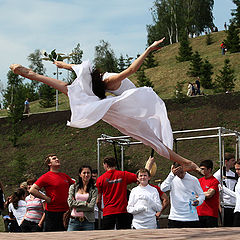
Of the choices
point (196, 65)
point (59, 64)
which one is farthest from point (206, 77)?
point (59, 64)

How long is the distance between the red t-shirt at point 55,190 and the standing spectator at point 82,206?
0.15m

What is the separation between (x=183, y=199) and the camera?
22.6 ft

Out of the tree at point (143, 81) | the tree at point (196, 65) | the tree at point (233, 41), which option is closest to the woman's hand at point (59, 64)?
the tree at point (143, 81)

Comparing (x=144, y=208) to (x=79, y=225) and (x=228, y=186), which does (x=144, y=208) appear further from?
(x=228, y=186)

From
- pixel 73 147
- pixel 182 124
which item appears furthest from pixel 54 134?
pixel 182 124

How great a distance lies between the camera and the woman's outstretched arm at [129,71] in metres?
4.42

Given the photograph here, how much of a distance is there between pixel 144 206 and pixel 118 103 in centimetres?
249

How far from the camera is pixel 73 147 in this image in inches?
1034

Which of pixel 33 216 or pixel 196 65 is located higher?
pixel 196 65

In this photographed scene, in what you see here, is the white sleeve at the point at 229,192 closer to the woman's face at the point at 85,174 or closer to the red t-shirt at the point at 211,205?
the red t-shirt at the point at 211,205

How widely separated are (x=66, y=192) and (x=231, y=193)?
9.75 ft

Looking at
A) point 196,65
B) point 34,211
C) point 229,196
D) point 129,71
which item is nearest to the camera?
point 129,71

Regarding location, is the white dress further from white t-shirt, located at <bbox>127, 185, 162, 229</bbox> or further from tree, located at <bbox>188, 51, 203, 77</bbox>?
tree, located at <bbox>188, 51, 203, 77</bbox>

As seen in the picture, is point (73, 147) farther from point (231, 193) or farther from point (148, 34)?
point (148, 34)
